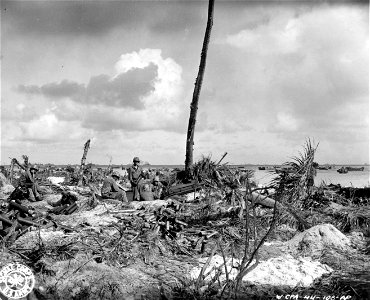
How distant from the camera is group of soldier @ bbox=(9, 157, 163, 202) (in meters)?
12.2

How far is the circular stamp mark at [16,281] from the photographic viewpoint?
191 inches

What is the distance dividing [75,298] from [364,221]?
7.18 metres

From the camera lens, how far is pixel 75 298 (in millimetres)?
5000

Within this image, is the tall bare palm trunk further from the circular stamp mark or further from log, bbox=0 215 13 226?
the circular stamp mark

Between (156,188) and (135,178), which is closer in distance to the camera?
(135,178)

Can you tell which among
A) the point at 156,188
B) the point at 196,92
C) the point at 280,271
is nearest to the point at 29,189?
the point at 156,188

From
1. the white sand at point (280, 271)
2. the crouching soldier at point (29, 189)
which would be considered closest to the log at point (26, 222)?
the white sand at point (280, 271)

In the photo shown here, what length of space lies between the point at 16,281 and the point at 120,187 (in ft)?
24.8

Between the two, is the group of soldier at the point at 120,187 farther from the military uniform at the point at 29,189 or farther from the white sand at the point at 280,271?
the white sand at the point at 280,271

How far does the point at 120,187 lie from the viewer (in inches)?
498

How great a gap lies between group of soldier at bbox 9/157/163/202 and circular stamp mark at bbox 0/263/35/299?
6.64 meters

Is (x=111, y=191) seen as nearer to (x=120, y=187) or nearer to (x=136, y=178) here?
(x=120, y=187)

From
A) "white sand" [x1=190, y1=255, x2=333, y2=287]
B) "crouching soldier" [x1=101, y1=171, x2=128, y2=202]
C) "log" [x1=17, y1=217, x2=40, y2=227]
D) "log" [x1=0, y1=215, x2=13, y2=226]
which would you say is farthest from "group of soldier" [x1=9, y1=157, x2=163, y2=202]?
"white sand" [x1=190, y1=255, x2=333, y2=287]

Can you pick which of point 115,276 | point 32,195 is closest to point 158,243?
point 115,276
